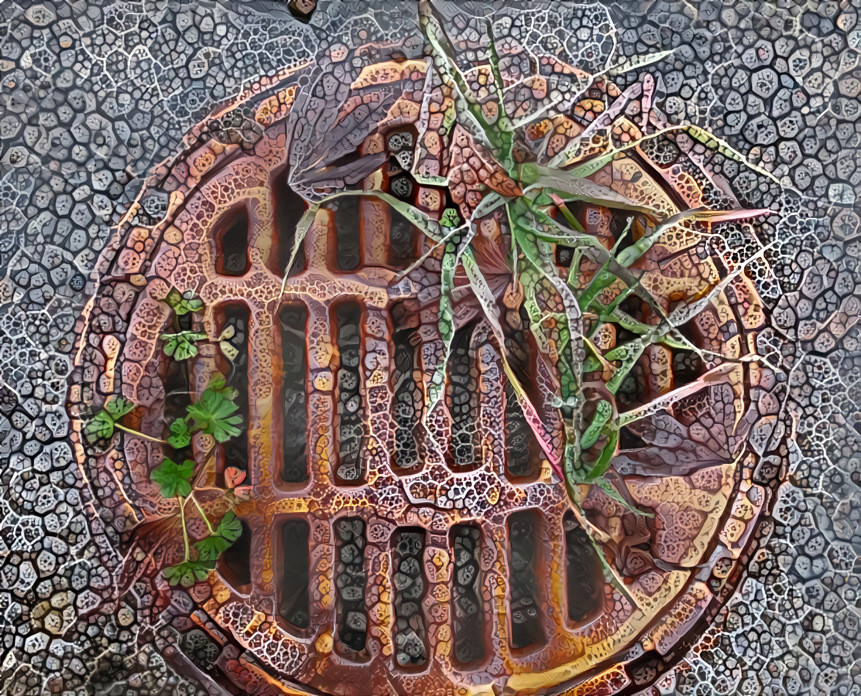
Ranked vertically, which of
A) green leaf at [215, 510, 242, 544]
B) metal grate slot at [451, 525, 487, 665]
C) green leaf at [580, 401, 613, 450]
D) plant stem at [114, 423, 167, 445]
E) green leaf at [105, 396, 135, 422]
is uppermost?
green leaf at [580, 401, 613, 450]

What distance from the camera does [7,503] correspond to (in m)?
0.85

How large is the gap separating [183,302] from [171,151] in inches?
7.8

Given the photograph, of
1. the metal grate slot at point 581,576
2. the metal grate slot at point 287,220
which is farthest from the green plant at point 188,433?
the metal grate slot at point 581,576

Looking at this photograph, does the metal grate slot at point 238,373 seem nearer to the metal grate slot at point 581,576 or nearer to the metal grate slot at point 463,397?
the metal grate slot at point 463,397

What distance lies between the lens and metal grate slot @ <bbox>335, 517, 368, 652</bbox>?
34.9 inches

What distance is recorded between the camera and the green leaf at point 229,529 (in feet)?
2.81

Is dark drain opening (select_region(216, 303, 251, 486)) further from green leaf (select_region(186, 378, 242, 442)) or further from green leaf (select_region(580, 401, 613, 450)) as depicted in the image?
green leaf (select_region(580, 401, 613, 450))

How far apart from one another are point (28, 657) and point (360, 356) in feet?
1.89

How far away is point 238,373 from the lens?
88 cm

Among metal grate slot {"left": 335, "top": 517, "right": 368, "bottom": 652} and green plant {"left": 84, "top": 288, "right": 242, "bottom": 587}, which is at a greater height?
green plant {"left": 84, "top": 288, "right": 242, "bottom": 587}

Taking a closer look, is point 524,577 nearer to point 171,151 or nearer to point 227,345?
point 227,345

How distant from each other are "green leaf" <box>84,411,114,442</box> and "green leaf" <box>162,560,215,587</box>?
0.19m

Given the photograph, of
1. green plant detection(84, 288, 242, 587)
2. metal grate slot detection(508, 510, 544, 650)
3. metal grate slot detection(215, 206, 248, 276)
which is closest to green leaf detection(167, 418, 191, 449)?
green plant detection(84, 288, 242, 587)

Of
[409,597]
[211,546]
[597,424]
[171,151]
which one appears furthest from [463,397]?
[171,151]
